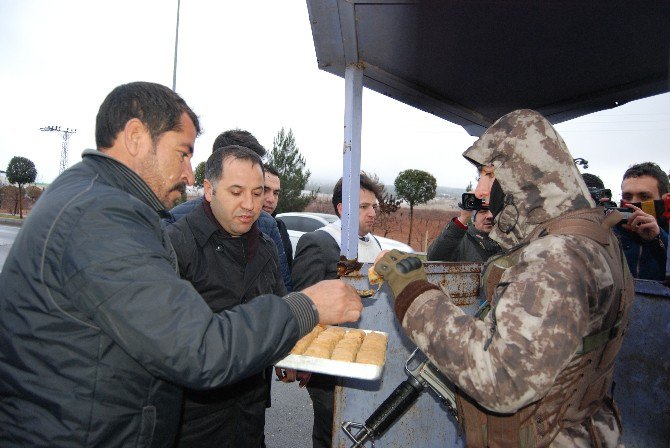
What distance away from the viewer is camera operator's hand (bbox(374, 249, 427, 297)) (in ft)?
5.68

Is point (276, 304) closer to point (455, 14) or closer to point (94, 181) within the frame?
point (94, 181)

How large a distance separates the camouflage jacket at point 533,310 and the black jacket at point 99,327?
637 millimetres

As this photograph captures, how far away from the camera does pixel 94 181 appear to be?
130 centimetres

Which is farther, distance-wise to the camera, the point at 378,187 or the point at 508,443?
the point at 378,187

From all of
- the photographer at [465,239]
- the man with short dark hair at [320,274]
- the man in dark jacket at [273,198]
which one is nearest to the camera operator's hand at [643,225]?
the photographer at [465,239]

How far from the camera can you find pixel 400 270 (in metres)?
1.76

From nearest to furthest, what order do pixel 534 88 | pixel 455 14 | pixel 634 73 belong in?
pixel 455 14 → pixel 634 73 → pixel 534 88

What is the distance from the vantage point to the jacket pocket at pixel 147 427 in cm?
131

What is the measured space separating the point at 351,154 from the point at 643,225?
206cm

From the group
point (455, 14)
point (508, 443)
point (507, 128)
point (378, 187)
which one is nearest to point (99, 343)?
point (508, 443)

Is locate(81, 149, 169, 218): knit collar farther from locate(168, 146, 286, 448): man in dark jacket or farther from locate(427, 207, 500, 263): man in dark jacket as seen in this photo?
locate(427, 207, 500, 263): man in dark jacket

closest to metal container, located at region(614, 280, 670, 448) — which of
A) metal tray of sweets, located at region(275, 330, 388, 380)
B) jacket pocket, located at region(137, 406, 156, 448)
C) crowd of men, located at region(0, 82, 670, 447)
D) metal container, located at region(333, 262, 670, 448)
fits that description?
metal container, located at region(333, 262, 670, 448)

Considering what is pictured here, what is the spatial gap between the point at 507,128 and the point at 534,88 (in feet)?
5.48

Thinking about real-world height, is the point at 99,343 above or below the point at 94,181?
below
